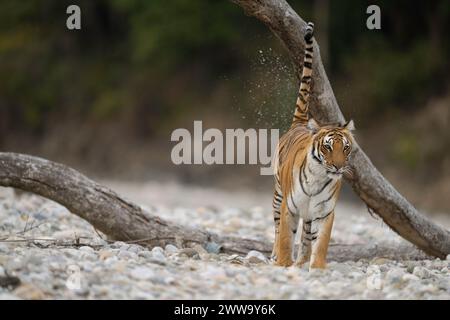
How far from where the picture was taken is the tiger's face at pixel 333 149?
322 inches

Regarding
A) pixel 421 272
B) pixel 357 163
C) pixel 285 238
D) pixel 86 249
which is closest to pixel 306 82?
pixel 357 163

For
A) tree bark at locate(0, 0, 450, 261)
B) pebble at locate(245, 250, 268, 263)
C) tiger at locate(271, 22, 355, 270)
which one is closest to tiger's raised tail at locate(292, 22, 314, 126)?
tiger at locate(271, 22, 355, 270)

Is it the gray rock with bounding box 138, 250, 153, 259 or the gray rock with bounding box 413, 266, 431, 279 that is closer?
the gray rock with bounding box 138, 250, 153, 259

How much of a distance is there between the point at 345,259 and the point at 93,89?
23.7 meters

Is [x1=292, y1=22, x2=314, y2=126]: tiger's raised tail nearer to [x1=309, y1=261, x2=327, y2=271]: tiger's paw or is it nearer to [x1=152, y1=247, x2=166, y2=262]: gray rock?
[x1=309, y1=261, x2=327, y2=271]: tiger's paw

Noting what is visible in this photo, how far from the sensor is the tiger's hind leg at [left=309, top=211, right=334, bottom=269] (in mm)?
8500

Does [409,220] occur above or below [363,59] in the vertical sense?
below

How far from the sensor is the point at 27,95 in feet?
111

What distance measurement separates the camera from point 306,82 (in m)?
9.15

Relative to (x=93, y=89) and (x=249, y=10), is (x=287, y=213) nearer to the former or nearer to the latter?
(x=249, y=10)

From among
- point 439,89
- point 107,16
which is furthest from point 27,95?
point 439,89

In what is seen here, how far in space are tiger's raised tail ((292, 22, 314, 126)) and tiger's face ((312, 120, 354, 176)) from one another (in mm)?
876

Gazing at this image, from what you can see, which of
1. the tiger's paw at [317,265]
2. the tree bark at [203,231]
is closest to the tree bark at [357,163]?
the tree bark at [203,231]

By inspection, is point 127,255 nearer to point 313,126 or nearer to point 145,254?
point 145,254
